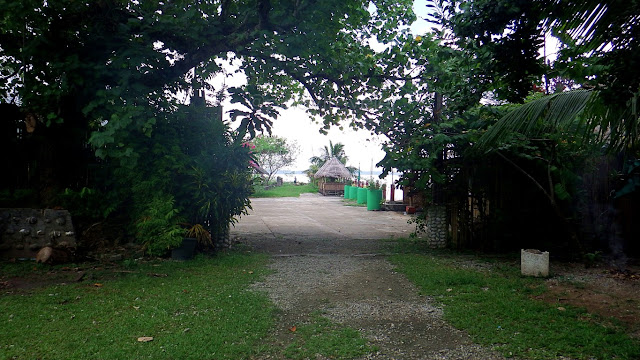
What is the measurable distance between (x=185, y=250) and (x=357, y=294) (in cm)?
345

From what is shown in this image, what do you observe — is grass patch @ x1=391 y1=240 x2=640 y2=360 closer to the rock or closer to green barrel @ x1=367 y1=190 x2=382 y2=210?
the rock

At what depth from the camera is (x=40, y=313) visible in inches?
167

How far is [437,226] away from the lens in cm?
865

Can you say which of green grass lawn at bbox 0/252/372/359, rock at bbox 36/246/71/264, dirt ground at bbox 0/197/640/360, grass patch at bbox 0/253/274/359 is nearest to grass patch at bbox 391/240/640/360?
dirt ground at bbox 0/197/640/360

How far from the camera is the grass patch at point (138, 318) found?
11.2 feet

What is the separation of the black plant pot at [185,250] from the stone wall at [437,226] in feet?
15.7

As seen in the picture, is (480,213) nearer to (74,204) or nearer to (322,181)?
(74,204)

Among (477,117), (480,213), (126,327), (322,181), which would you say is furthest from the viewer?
(322,181)

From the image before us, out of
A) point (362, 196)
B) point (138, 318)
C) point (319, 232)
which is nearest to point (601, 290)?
point (138, 318)

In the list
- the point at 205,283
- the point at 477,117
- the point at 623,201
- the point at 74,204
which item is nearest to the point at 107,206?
the point at 74,204

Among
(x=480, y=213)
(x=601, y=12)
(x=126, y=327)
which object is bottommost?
(x=126, y=327)

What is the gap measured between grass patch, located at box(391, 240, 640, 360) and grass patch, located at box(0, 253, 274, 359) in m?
2.13

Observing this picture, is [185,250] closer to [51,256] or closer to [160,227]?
[160,227]

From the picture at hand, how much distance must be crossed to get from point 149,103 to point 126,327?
4624 mm
